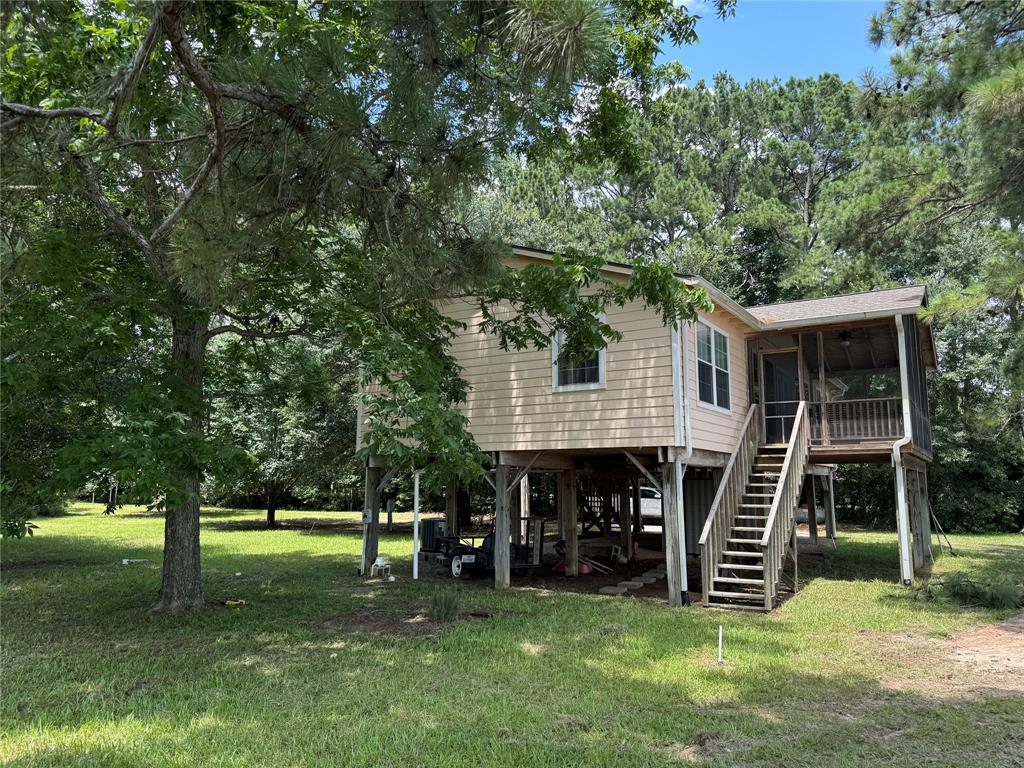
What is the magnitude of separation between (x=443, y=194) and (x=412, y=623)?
16.9 feet

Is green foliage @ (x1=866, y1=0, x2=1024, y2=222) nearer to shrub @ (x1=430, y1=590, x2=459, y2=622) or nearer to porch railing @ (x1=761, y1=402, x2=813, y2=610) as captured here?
porch railing @ (x1=761, y1=402, x2=813, y2=610)

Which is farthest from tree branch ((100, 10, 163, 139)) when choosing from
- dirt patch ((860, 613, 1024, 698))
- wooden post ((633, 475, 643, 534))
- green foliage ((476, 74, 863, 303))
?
green foliage ((476, 74, 863, 303))

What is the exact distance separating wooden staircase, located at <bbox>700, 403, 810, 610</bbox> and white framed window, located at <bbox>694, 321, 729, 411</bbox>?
0.82m

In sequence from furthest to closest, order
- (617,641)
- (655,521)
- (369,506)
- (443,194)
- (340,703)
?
(655,521) < (369,506) < (617,641) < (443,194) < (340,703)

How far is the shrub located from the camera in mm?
8609

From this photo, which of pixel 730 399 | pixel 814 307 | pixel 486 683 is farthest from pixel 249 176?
pixel 814 307

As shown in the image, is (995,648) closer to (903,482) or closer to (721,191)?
(903,482)

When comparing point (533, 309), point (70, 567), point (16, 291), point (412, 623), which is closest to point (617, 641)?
point (412, 623)

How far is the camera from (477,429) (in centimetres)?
1186

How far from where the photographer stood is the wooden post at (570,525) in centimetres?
1345

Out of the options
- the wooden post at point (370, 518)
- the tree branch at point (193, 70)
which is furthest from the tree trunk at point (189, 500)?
the wooden post at point (370, 518)

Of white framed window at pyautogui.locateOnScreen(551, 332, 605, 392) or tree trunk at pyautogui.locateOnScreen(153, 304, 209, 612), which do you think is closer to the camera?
tree trunk at pyautogui.locateOnScreen(153, 304, 209, 612)

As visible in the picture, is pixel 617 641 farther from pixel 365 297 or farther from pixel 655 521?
pixel 655 521

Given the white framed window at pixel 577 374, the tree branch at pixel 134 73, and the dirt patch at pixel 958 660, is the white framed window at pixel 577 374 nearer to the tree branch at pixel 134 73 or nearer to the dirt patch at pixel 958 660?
the dirt patch at pixel 958 660
